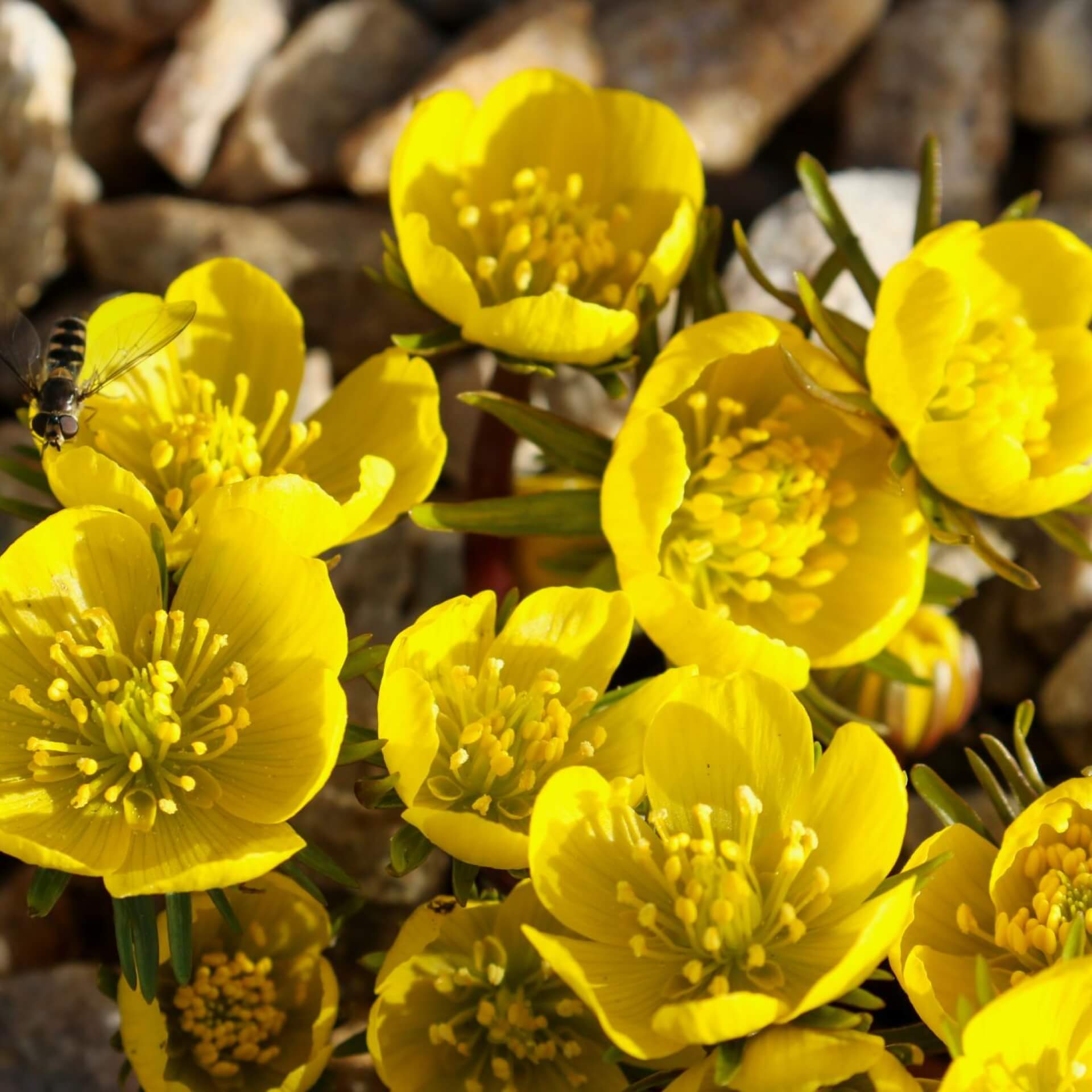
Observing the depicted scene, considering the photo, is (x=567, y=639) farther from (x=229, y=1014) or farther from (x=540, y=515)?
(x=229, y=1014)

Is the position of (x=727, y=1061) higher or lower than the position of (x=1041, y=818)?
lower

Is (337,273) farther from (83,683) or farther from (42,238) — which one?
(83,683)

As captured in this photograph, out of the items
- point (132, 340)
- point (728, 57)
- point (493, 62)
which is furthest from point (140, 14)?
point (132, 340)

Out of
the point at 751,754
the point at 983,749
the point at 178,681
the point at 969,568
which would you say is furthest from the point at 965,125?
the point at 178,681

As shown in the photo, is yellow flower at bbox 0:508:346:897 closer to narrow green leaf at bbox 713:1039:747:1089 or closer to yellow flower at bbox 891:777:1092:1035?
narrow green leaf at bbox 713:1039:747:1089

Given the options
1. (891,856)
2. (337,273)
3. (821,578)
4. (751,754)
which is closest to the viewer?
(891,856)

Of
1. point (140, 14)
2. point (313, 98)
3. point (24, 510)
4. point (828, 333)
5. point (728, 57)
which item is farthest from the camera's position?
point (140, 14)

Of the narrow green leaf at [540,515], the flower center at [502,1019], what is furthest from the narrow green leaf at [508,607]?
the flower center at [502,1019]

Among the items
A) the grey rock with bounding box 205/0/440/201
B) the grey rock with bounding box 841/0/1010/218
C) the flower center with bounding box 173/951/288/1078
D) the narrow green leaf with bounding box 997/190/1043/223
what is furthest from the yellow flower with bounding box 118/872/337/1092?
the grey rock with bounding box 841/0/1010/218
